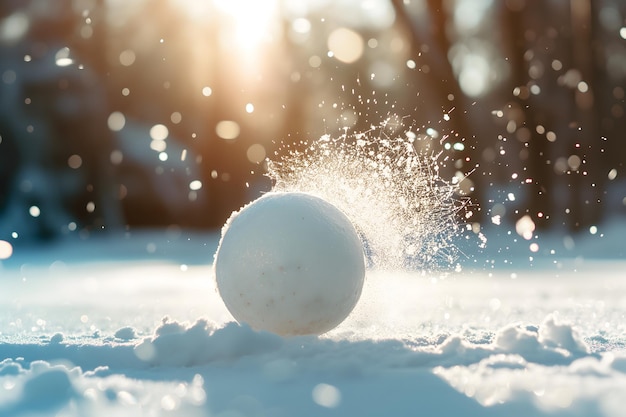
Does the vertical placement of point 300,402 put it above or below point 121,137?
below

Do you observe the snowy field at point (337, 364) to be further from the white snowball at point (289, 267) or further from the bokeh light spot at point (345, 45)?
the bokeh light spot at point (345, 45)

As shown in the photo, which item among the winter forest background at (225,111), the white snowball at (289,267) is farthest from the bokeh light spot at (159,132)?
the white snowball at (289,267)

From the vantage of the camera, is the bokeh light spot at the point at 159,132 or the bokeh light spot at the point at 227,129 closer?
A: the bokeh light spot at the point at 227,129

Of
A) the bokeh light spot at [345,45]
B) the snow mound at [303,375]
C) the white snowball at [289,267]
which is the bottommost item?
the snow mound at [303,375]

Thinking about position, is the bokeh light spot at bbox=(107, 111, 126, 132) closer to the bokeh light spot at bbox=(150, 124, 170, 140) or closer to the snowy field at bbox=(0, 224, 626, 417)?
the bokeh light spot at bbox=(150, 124, 170, 140)

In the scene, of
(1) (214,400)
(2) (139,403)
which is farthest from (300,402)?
(2) (139,403)

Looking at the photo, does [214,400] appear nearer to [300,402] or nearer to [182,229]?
[300,402]

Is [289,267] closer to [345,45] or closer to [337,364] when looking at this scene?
[337,364]

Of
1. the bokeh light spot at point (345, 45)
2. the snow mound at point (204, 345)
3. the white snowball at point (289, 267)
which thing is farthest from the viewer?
the bokeh light spot at point (345, 45)
